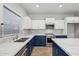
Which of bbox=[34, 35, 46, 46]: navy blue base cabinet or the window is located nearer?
the window

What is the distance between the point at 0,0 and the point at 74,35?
7.69 metres

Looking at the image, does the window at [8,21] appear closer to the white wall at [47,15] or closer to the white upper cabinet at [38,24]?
the white upper cabinet at [38,24]

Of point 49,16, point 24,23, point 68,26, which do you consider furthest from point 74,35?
point 24,23

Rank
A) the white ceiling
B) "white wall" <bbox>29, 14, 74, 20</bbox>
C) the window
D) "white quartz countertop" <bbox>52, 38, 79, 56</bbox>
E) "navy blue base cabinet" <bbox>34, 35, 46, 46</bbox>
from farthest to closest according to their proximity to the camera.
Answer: "white wall" <bbox>29, 14, 74, 20</bbox> → "navy blue base cabinet" <bbox>34, 35, 46, 46</bbox> → the white ceiling → the window → "white quartz countertop" <bbox>52, 38, 79, 56</bbox>

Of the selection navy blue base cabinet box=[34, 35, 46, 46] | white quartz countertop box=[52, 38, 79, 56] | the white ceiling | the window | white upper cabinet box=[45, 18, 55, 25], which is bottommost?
navy blue base cabinet box=[34, 35, 46, 46]

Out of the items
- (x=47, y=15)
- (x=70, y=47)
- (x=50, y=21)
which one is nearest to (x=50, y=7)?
(x=50, y=21)

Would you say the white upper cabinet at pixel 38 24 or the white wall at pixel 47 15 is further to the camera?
the white wall at pixel 47 15

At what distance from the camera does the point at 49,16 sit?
28.1ft

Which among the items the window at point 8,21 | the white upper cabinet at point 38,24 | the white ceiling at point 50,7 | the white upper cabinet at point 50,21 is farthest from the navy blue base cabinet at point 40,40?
the window at point 8,21

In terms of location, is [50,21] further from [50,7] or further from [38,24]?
[50,7]

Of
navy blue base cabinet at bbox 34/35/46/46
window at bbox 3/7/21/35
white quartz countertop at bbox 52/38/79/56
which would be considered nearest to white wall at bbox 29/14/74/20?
navy blue base cabinet at bbox 34/35/46/46

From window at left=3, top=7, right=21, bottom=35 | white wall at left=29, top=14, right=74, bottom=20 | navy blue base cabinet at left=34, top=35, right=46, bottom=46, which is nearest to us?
window at left=3, top=7, right=21, bottom=35

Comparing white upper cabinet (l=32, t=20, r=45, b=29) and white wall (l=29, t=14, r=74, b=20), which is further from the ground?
white wall (l=29, t=14, r=74, b=20)

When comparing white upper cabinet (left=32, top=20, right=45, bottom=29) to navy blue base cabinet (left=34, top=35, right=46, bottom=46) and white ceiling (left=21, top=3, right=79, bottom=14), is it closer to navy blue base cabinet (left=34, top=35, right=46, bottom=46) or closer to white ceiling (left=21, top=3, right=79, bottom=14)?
navy blue base cabinet (left=34, top=35, right=46, bottom=46)
